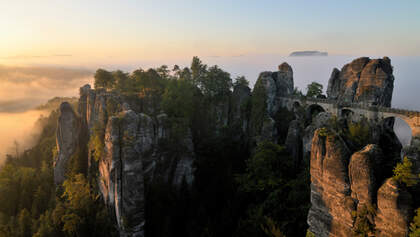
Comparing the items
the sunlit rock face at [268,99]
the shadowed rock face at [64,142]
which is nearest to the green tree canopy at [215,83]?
the sunlit rock face at [268,99]

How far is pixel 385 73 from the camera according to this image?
1485 inches

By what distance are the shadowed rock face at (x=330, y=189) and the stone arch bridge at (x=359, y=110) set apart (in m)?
24.3

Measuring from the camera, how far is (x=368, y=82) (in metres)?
39.2

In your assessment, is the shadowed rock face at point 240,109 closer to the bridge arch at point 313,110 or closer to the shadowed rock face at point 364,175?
the bridge arch at point 313,110

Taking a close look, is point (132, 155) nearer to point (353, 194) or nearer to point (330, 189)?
point (330, 189)

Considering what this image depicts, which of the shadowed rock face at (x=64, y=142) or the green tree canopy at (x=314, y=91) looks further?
the green tree canopy at (x=314, y=91)

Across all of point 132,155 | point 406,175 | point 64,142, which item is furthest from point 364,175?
point 64,142

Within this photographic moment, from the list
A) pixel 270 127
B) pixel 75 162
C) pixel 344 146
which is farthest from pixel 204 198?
pixel 344 146

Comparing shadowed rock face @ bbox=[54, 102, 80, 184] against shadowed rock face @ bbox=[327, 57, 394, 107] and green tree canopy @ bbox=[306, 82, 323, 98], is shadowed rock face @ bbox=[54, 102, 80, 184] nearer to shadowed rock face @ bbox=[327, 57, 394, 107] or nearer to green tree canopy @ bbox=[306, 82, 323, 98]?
green tree canopy @ bbox=[306, 82, 323, 98]

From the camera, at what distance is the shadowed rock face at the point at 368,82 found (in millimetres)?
38188

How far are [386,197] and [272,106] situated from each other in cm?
3406

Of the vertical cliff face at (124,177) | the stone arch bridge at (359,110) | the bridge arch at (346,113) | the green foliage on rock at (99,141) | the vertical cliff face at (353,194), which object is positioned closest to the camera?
the vertical cliff face at (353,194)

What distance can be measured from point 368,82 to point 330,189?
31.3m

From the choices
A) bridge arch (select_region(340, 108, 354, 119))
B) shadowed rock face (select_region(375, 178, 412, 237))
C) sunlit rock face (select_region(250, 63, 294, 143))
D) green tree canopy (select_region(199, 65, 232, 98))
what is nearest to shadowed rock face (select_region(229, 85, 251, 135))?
sunlit rock face (select_region(250, 63, 294, 143))
